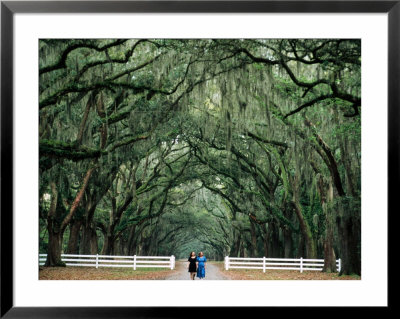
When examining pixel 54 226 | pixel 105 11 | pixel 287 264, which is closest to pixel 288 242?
pixel 287 264

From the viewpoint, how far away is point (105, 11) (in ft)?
16.6

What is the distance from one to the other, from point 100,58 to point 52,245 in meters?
5.66

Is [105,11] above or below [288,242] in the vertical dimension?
above

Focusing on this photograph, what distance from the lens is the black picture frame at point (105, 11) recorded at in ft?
16.4

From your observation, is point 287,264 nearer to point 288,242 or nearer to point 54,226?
point 288,242

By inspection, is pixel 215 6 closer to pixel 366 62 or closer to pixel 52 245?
pixel 366 62

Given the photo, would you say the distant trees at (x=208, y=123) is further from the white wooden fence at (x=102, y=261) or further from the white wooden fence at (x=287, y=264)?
the white wooden fence at (x=102, y=261)

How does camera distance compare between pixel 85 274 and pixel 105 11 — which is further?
pixel 85 274

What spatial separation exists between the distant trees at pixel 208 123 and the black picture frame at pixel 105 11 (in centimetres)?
74

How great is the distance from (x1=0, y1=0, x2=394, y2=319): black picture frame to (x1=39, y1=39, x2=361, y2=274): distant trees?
0.74 meters

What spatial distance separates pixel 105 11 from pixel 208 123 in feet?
28.3

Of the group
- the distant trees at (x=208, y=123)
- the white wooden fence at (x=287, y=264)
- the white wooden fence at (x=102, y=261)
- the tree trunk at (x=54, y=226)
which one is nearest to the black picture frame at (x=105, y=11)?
the distant trees at (x=208, y=123)

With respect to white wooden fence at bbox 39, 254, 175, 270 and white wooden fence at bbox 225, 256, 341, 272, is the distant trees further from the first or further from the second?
white wooden fence at bbox 39, 254, 175, 270

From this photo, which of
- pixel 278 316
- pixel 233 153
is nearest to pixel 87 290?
pixel 278 316
